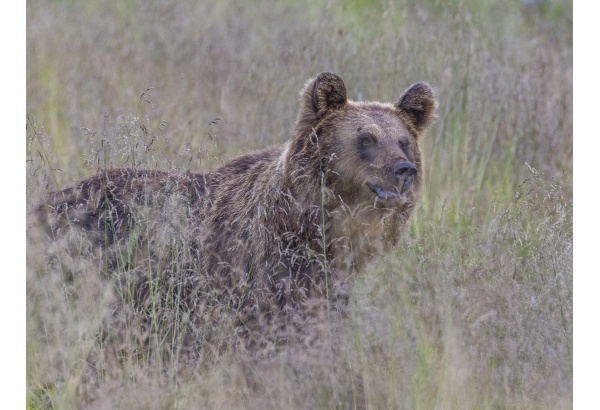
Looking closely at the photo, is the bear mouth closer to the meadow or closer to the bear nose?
the bear nose

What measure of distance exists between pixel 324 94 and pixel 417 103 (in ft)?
2.01

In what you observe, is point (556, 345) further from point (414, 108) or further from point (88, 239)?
point (88, 239)

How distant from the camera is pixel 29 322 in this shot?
14.6 ft

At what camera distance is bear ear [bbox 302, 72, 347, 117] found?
5.04 metres

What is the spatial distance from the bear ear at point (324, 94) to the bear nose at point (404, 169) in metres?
0.62

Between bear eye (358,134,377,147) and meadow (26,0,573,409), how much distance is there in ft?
1.99

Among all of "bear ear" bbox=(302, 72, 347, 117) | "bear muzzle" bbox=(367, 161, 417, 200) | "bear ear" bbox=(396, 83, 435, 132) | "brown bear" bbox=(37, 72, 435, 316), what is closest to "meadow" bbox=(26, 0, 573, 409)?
"brown bear" bbox=(37, 72, 435, 316)

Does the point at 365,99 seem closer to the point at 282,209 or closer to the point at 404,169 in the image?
the point at 404,169

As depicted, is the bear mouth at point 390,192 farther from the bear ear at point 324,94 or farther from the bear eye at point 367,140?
the bear ear at point 324,94

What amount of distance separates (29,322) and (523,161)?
340 centimetres

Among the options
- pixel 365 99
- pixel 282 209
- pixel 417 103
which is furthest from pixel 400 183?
pixel 365 99

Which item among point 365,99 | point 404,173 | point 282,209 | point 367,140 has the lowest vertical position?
point 282,209

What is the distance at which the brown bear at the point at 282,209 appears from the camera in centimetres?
464

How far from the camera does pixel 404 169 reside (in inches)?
186
